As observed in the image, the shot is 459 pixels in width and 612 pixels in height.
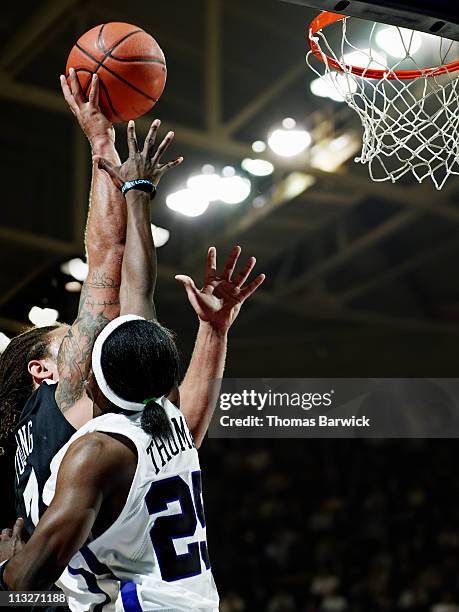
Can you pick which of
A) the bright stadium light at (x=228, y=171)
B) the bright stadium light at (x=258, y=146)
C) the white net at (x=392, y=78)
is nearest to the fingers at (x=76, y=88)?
the white net at (x=392, y=78)

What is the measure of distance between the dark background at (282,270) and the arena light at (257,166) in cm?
8

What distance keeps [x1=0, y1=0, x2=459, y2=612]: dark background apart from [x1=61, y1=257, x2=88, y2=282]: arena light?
0.05 metres

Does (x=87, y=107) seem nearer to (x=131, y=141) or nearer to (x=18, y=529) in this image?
(x=131, y=141)

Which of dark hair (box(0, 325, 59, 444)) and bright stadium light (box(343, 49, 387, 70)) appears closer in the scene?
bright stadium light (box(343, 49, 387, 70))

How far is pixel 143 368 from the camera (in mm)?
1917

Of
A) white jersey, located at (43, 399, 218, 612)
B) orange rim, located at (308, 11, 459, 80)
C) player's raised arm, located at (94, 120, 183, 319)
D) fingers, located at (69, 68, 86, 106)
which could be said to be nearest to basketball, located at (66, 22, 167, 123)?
fingers, located at (69, 68, 86, 106)

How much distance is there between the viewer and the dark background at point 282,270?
4195 millimetres

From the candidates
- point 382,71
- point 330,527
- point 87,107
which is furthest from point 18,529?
point 330,527

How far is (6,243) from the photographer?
4.04 metres

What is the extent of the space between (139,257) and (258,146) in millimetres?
2456

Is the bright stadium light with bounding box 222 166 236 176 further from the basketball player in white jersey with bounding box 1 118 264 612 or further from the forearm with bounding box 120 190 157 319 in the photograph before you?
the basketball player in white jersey with bounding box 1 118 264 612

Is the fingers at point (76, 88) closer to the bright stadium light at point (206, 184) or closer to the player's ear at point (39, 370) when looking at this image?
the player's ear at point (39, 370)

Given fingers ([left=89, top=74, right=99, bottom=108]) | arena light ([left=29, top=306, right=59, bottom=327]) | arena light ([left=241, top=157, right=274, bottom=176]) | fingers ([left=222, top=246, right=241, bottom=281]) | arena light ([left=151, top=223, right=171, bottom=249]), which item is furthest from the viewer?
arena light ([left=241, top=157, right=274, bottom=176])

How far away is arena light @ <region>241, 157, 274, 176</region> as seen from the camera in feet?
15.6
